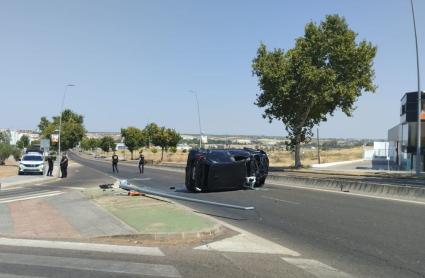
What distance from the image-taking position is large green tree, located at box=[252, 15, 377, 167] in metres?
50.6

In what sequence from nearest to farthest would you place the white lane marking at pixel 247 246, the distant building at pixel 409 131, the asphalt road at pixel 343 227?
the asphalt road at pixel 343 227 < the white lane marking at pixel 247 246 < the distant building at pixel 409 131

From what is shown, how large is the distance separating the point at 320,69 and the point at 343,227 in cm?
3970

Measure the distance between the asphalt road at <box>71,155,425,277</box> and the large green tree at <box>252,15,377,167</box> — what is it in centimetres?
3191

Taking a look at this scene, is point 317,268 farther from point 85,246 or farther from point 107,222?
point 107,222

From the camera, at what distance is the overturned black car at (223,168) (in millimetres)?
18531

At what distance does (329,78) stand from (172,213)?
129ft

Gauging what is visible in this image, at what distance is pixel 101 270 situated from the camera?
7.75 m

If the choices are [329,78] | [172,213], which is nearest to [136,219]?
[172,213]

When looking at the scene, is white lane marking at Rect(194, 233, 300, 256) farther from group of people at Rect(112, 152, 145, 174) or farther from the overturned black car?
group of people at Rect(112, 152, 145, 174)

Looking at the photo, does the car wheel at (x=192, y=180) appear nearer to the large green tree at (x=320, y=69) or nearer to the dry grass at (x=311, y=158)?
the large green tree at (x=320, y=69)

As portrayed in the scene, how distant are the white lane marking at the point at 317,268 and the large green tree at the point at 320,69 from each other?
139ft

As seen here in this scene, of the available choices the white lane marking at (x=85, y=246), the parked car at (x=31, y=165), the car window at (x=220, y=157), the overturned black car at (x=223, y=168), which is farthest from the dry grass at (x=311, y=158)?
the white lane marking at (x=85, y=246)

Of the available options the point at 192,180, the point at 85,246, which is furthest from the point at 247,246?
the point at 192,180

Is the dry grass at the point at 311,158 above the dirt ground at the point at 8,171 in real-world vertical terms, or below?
above
